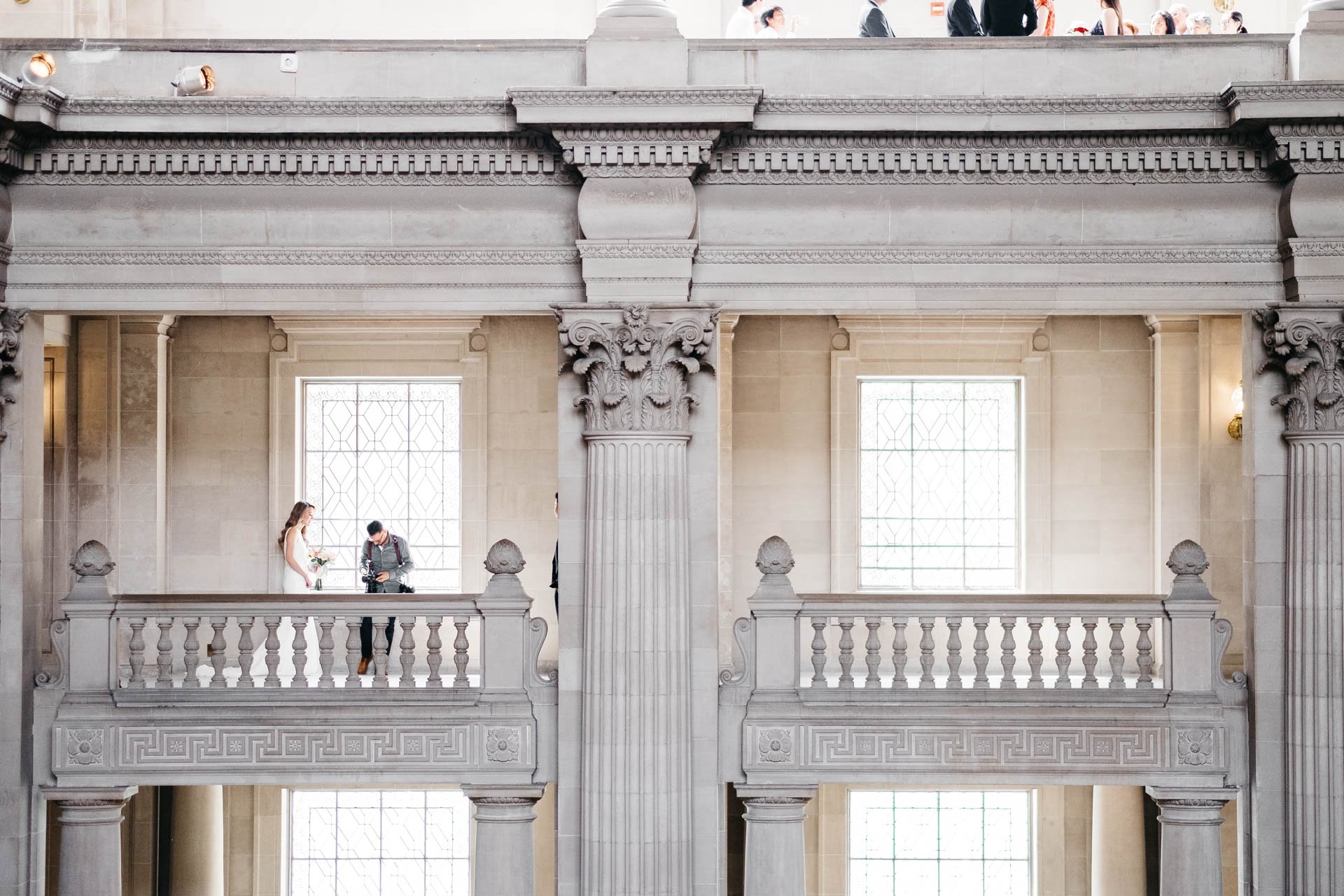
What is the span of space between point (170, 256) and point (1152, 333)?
1028 centimetres

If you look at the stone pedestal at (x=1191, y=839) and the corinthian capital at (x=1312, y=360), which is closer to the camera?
the corinthian capital at (x=1312, y=360)

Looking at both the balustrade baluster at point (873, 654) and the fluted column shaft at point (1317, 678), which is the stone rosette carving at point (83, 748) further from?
the fluted column shaft at point (1317, 678)

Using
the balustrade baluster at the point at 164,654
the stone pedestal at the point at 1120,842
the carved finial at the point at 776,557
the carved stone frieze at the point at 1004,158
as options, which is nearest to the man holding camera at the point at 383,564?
the balustrade baluster at the point at 164,654

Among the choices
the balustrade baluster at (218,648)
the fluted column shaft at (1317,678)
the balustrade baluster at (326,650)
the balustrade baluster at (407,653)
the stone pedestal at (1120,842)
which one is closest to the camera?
the fluted column shaft at (1317,678)

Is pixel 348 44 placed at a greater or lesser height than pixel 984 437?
greater

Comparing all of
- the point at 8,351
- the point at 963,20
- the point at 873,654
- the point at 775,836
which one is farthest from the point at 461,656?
the point at 963,20

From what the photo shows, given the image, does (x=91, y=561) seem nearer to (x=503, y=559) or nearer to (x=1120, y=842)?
(x=503, y=559)

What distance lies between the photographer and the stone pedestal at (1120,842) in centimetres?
1305

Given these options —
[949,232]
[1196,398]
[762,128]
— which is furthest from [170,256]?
[1196,398]

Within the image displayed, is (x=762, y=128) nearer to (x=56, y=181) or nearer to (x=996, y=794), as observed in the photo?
(x=56, y=181)

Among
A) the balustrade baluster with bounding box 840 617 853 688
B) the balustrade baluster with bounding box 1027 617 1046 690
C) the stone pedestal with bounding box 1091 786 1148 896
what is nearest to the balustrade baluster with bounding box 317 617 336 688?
the balustrade baluster with bounding box 840 617 853 688

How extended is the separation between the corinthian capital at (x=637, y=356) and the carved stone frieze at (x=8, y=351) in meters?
4.35

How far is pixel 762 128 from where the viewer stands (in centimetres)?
911

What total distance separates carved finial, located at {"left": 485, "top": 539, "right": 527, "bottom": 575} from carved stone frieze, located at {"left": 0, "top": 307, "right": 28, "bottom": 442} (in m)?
4.08
